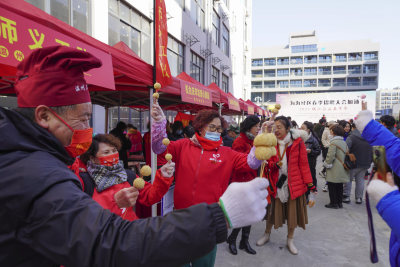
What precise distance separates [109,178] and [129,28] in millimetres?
8566

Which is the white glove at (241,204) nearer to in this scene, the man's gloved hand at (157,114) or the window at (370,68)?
the man's gloved hand at (157,114)

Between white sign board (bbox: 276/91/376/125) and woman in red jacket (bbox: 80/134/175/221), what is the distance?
17.5 metres

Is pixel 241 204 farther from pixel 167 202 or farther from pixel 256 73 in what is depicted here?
pixel 256 73

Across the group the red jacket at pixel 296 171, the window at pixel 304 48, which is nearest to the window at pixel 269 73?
the window at pixel 304 48

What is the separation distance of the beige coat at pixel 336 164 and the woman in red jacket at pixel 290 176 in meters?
→ 2.54

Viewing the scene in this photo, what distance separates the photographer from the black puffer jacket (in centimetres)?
69

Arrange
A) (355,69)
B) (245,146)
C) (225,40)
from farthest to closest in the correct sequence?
(355,69) → (225,40) → (245,146)

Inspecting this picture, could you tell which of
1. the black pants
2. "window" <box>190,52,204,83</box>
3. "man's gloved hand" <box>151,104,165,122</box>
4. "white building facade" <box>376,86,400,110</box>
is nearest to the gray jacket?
the black pants

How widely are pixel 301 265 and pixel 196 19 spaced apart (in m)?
15.9

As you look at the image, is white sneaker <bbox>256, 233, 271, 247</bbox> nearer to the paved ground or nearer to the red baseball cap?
the paved ground

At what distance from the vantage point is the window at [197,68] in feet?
51.5

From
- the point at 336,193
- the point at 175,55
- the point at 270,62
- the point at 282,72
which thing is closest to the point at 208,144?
the point at 336,193

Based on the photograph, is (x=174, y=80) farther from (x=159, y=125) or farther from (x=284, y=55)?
(x=284, y=55)

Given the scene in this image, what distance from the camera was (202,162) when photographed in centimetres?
252
